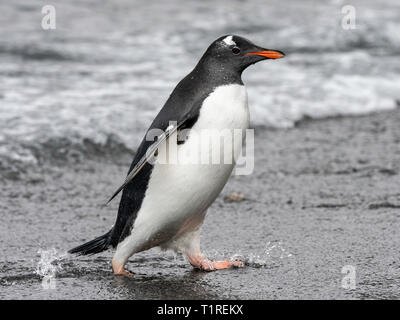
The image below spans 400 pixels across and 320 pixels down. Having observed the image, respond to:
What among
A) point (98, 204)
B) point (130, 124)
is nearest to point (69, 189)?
point (98, 204)

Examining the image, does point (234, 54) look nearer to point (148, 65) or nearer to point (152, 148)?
point (152, 148)

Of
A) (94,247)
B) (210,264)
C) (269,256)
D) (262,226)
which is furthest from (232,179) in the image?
(94,247)

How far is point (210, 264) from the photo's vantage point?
4238 millimetres

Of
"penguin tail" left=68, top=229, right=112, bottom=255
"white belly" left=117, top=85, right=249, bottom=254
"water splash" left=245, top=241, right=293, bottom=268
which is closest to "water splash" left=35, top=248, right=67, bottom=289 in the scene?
"penguin tail" left=68, top=229, right=112, bottom=255

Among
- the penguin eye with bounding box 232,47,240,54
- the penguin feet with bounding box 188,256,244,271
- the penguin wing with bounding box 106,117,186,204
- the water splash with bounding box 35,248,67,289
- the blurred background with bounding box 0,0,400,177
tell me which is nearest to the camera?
the penguin wing with bounding box 106,117,186,204

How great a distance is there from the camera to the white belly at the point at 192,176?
3.89 metres

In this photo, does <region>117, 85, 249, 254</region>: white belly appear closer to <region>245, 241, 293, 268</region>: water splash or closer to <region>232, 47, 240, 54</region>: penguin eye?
<region>232, 47, 240, 54</region>: penguin eye

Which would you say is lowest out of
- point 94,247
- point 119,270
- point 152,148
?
point 119,270

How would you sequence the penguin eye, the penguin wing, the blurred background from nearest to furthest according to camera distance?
the penguin wing
the penguin eye
the blurred background

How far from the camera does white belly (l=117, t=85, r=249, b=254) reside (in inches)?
153

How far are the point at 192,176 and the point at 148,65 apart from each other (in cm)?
626

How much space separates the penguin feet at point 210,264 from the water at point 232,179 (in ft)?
0.22

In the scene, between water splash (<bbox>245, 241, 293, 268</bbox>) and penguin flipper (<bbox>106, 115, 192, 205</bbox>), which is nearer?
penguin flipper (<bbox>106, 115, 192, 205</bbox>)

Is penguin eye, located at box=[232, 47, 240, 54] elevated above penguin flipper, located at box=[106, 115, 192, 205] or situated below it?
above
